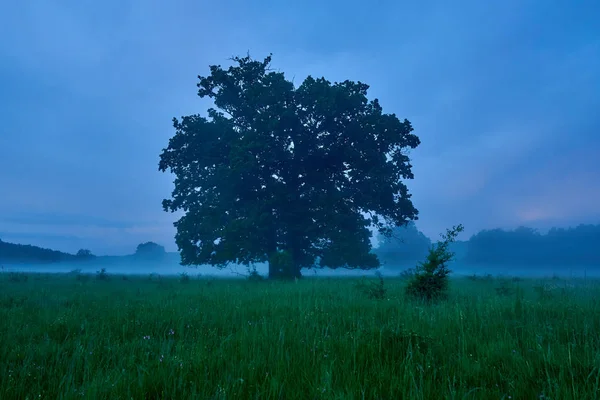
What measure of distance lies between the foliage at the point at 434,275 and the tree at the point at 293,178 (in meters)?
12.1

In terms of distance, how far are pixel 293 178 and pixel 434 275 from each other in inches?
631

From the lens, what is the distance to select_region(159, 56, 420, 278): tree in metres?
23.0

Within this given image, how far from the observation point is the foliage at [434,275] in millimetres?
9984

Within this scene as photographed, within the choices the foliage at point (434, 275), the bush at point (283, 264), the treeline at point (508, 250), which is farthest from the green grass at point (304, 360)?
the treeline at point (508, 250)

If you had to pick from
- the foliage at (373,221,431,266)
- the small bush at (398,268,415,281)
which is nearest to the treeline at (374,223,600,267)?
the foliage at (373,221,431,266)

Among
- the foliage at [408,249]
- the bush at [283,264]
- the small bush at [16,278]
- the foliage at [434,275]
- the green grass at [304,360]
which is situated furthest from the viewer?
the foliage at [408,249]

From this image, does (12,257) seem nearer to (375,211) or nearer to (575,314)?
(375,211)

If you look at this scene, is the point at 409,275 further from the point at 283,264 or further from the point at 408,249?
the point at 408,249

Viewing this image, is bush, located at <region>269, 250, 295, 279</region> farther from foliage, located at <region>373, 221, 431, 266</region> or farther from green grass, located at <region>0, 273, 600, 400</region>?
foliage, located at <region>373, 221, 431, 266</region>

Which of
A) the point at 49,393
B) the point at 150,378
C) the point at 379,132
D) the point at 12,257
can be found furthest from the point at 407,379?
the point at 12,257

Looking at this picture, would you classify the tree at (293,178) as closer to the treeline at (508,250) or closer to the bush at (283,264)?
the bush at (283,264)

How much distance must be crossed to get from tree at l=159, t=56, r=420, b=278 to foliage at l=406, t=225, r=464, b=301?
1206 centimetres

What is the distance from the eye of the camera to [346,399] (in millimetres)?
2523

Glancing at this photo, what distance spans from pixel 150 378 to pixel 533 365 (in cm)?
374
